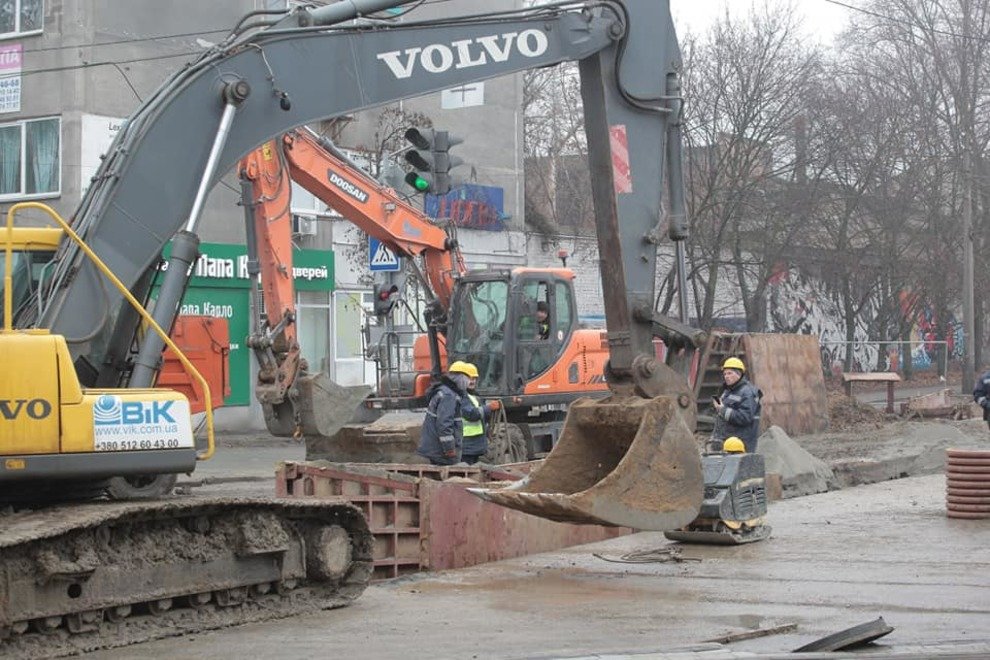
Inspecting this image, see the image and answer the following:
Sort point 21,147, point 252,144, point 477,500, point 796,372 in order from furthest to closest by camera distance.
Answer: point 21,147, point 796,372, point 477,500, point 252,144

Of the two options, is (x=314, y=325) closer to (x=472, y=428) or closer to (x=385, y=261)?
(x=385, y=261)

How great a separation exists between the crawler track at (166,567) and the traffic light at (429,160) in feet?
20.4

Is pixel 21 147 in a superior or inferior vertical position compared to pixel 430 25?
superior

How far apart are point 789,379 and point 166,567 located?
19.3m

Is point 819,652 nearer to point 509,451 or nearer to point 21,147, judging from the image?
point 509,451

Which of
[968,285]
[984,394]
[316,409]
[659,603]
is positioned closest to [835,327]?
[968,285]

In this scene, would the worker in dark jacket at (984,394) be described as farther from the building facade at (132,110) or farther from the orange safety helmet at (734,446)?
the building facade at (132,110)

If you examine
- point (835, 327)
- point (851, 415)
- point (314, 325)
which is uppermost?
point (835, 327)

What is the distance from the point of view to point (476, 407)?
46.1ft

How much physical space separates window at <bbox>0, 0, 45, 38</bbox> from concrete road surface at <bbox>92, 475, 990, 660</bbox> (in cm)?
1980

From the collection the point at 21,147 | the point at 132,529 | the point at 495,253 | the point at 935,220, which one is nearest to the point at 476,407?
the point at 132,529

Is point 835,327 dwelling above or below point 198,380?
above

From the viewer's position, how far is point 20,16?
95.3ft

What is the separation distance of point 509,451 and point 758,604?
29.5 ft
